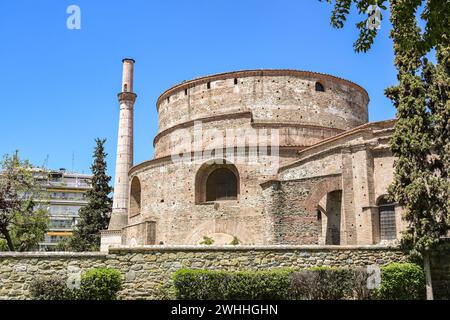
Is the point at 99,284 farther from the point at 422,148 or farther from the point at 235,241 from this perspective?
the point at 235,241

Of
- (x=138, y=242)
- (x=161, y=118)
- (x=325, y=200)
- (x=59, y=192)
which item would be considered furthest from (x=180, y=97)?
(x=59, y=192)

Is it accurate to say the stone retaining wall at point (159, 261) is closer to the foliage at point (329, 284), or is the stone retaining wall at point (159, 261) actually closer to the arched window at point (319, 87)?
the foliage at point (329, 284)

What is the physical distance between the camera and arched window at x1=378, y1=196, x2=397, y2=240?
64.3 ft

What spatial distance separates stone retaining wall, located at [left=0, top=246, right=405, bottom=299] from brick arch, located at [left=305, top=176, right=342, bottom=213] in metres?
6.77

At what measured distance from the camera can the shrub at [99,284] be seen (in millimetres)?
12812

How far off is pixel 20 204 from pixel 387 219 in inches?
683

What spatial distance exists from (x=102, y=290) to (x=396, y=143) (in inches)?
368

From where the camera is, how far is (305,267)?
46.2ft

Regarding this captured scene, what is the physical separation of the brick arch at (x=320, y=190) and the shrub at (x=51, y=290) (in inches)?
434

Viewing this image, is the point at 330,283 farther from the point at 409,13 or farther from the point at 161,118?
the point at 161,118

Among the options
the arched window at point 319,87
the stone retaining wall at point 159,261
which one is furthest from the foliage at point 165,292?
the arched window at point 319,87

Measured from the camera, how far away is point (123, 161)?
3581cm

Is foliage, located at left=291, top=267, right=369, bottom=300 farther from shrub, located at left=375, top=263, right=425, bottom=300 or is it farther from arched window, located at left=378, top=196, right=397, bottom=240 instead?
arched window, located at left=378, top=196, right=397, bottom=240

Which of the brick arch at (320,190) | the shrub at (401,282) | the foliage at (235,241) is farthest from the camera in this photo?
the foliage at (235,241)
